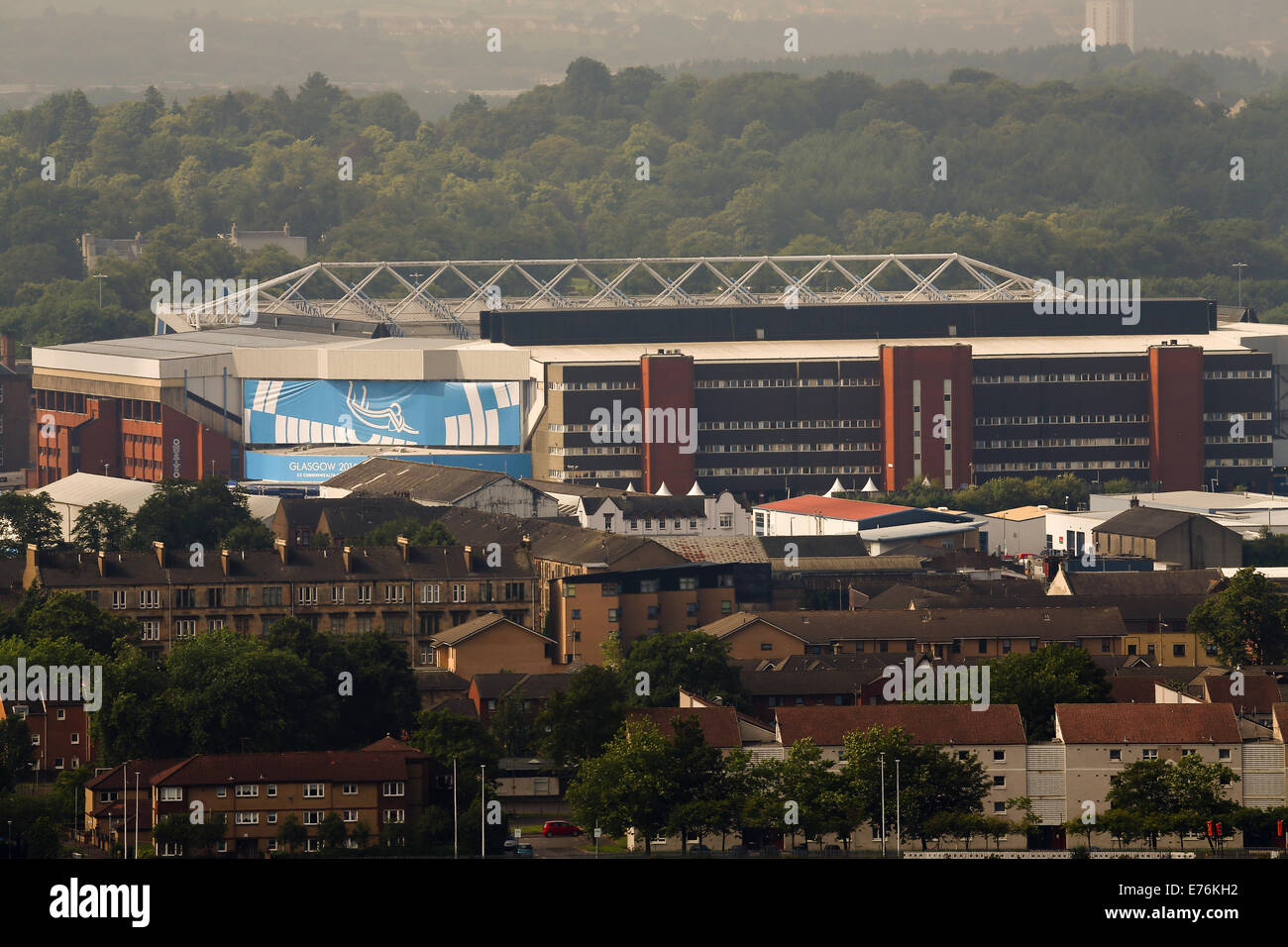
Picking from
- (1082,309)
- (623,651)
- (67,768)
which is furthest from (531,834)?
(1082,309)

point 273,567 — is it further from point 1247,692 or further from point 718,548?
point 1247,692

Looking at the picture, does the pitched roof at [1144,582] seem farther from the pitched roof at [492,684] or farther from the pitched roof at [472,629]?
the pitched roof at [492,684]

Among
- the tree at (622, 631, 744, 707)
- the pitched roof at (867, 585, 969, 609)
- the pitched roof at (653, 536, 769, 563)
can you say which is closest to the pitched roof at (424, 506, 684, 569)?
the pitched roof at (653, 536, 769, 563)

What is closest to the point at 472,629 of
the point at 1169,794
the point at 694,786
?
the point at 694,786

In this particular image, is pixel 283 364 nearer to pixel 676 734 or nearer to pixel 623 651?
pixel 623 651

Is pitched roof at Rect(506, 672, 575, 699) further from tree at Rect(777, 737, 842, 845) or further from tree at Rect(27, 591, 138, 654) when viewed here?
tree at Rect(27, 591, 138, 654)

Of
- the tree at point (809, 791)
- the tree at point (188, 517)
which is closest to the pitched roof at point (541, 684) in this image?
the tree at point (809, 791)
